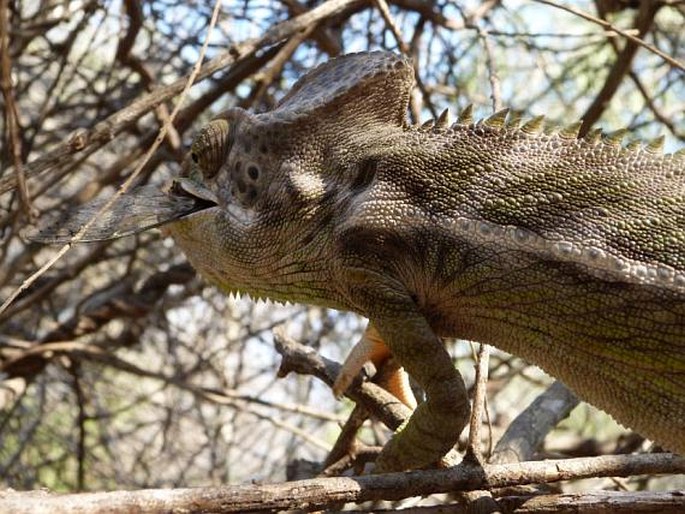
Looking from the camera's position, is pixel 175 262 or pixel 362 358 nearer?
pixel 362 358

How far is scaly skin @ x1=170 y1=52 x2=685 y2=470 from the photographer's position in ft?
5.58

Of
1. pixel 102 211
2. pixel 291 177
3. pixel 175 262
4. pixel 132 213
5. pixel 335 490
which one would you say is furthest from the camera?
pixel 175 262

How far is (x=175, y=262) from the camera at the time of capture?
431 cm

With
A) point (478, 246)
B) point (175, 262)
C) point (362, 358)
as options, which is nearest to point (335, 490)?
point (478, 246)

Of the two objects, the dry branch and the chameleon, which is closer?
the dry branch

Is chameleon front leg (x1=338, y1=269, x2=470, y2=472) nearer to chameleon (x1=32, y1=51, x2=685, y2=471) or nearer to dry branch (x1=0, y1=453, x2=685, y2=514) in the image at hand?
chameleon (x1=32, y1=51, x2=685, y2=471)

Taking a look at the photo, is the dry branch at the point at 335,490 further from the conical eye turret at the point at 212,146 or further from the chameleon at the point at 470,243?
the conical eye turret at the point at 212,146

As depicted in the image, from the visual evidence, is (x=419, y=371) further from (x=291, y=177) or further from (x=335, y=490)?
(x=291, y=177)

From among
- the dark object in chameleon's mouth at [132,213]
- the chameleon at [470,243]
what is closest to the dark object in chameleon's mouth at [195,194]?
the dark object in chameleon's mouth at [132,213]

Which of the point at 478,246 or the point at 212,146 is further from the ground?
the point at 212,146

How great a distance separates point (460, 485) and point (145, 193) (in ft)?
3.17

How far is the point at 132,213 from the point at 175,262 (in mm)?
2274

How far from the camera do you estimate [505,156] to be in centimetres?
181

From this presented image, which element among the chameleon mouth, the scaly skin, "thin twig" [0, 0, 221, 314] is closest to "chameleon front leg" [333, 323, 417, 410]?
the scaly skin
